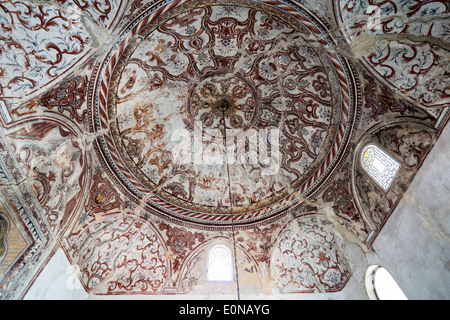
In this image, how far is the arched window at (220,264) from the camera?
7398mm

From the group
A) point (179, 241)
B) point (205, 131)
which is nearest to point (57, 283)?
point (179, 241)

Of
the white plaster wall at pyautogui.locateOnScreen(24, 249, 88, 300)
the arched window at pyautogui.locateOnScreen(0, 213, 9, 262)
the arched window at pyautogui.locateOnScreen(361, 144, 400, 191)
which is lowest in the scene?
the white plaster wall at pyautogui.locateOnScreen(24, 249, 88, 300)

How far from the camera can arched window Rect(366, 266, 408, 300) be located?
5697mm

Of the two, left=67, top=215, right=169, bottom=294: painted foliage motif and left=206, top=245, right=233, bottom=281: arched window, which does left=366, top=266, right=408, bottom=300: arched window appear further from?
left=67, top=215, right=169, bottom=294: painted foliage motif

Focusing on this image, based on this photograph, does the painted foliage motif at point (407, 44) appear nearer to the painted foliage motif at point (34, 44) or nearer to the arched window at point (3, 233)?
the painted foliage motif at point (34, 44)

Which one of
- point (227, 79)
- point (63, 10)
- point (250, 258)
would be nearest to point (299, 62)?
point (227, 79)

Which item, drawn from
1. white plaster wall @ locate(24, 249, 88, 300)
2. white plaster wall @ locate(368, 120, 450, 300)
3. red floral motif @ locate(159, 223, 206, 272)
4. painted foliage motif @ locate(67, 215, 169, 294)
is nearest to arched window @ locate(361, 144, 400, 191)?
white plaster wall @ locate(368, 120, 450, 300)

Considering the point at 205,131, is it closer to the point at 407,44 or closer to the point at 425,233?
the point at 407,44

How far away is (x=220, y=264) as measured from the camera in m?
7.64

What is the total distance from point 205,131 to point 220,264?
4066 mm

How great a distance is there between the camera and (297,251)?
7.36 meters

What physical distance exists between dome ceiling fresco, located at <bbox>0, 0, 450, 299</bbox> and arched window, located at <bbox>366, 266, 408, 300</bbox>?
700 mm

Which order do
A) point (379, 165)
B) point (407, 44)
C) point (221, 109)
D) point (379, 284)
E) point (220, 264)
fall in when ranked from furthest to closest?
point (220, 264) < point (221, 109) < point (379, 284) < point (379, 165) < point (407, 44)

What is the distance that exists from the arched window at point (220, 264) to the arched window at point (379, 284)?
357 cm
